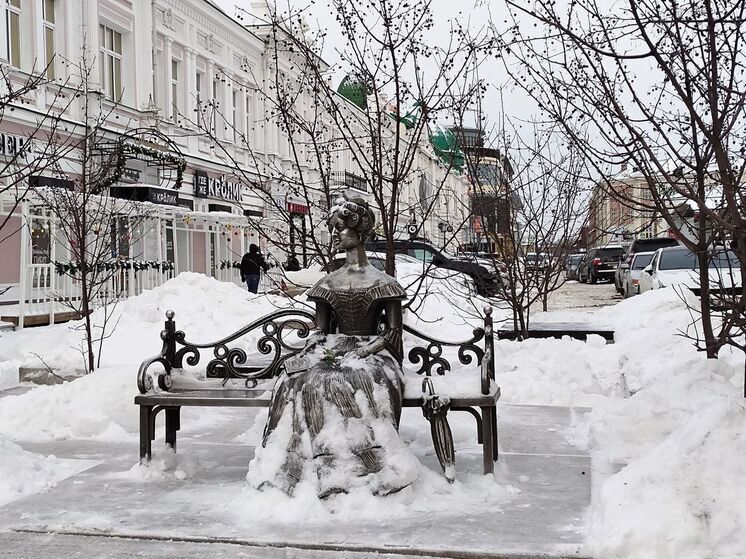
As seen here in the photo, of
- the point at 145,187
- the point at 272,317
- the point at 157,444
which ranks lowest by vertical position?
the point at 157,444

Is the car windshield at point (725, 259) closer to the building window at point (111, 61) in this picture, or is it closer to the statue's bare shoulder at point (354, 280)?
the statue's bare shoulder at point (354, 280)

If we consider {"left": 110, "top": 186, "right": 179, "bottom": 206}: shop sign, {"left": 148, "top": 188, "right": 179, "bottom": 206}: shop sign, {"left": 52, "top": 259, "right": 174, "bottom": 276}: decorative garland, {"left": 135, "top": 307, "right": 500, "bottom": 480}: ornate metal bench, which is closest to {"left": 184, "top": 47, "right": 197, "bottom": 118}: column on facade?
{"left": 148, "top": 188, "right": 179, "bottom": 206}: shop sign

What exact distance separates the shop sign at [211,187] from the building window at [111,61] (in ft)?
13.1

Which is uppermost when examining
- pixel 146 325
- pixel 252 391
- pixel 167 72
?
pixel 167 72

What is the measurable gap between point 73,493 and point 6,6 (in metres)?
15.5

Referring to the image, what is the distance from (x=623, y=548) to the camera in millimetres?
3520

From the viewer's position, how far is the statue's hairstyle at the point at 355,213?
4.89 meters

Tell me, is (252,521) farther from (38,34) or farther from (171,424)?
(38,34)

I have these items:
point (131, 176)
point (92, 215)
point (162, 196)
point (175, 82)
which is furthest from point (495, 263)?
point (175, 82)

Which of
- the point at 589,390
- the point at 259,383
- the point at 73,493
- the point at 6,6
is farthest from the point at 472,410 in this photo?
the point at 6,6

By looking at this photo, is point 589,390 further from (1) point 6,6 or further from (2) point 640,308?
(1) point 6,6

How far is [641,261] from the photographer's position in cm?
2353

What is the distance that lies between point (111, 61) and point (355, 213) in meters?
19.0

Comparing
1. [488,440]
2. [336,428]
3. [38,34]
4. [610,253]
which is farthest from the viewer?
[610,253]
